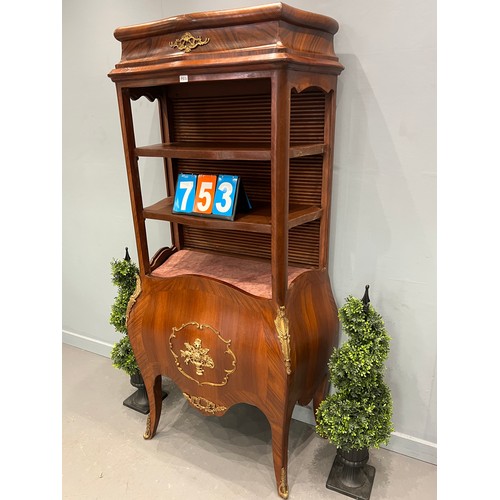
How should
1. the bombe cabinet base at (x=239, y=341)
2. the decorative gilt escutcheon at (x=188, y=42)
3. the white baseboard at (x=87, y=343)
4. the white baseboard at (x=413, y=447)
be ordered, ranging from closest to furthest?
the decorative gilt escutcheon at (x=188, y=42) < the bombe cabinet base at (x=239, y=341) < the white baseboard at (x=413, y=447) < the white baseboard at (x=87, y=343)

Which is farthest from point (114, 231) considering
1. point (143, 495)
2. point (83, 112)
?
point (143, 495)

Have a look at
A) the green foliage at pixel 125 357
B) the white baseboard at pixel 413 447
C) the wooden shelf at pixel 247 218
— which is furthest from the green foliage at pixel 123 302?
the white baseboard at pixel 413 447

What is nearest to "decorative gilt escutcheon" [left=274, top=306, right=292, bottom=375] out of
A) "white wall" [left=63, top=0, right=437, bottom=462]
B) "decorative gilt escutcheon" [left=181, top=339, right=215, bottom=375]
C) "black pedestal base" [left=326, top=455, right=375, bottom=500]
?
"decorative gilt escutcheon" [left=181, top=339, right=215, bottom=375]

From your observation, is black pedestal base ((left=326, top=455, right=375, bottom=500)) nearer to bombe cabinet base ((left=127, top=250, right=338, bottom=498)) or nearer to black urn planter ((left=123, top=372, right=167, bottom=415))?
bombe cabinet base ((left=127, top=250, right=338, bottom=498))

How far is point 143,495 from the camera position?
169cm

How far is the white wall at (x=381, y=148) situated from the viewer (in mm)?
1483

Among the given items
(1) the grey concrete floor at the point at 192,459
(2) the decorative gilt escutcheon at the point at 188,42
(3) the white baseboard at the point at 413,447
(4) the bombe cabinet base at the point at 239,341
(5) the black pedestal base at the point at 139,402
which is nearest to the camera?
(2) the decorative gilt escutcheon at the point at 188,42

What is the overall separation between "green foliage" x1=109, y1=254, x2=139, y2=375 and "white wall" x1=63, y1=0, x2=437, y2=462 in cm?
29

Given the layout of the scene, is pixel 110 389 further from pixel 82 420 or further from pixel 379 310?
pixel 379 310

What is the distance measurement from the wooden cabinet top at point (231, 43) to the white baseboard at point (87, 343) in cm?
178

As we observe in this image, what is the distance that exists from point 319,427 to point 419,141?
3.82 feet

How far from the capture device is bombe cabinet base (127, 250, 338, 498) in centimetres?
148

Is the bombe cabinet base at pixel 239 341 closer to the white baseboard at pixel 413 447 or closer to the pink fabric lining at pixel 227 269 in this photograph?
the pink fabric lining at pixel 227 269

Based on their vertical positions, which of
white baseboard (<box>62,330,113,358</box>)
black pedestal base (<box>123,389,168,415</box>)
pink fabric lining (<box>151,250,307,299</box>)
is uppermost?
pink fabric lining (<box>151,250,307,299</box>)
